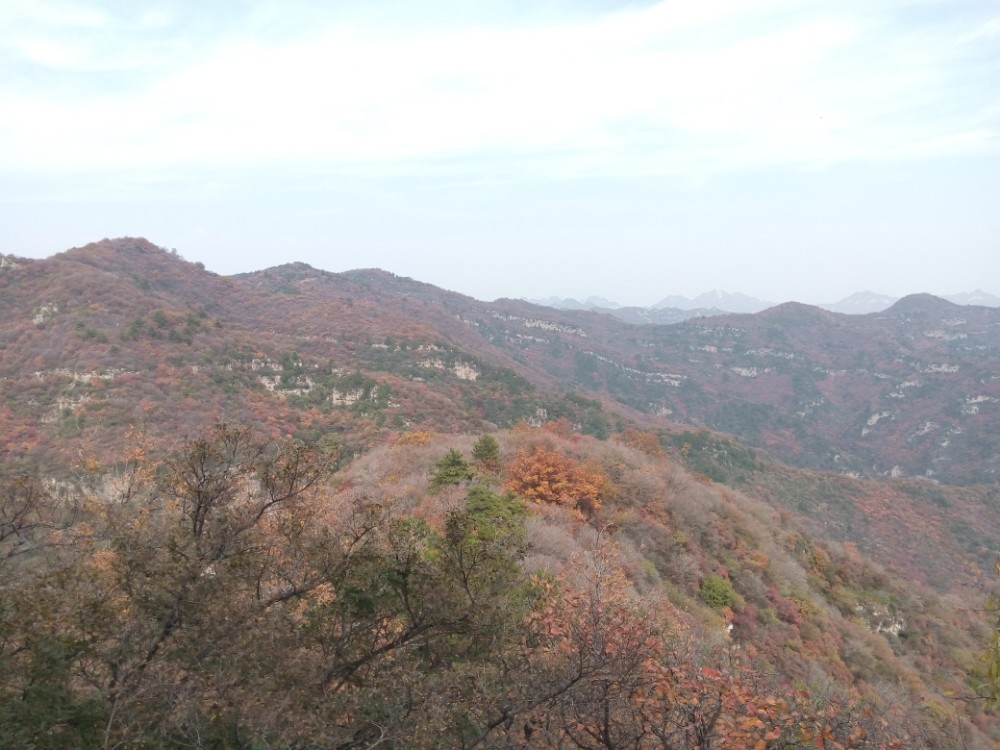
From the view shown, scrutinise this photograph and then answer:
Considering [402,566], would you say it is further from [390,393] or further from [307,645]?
[390,393]

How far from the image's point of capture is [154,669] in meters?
4.99

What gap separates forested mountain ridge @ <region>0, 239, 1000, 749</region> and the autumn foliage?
0.12 metres

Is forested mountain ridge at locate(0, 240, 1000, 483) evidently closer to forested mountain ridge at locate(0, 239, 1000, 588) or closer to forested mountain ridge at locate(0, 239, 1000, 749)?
forested mountain ridge at locate(0, 239, 1000, 588)

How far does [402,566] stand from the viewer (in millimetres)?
6293

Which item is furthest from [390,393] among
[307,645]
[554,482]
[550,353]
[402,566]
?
[550,353]

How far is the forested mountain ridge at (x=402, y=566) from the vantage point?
17.1 feet

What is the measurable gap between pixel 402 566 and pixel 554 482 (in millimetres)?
16343

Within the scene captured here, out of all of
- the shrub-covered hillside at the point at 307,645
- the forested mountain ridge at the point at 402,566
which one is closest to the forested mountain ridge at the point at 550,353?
the forested mountain ridge at the point at 402,566

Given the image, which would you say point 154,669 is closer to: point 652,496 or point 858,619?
point 652,496

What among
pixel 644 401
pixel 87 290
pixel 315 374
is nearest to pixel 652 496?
pixel 315 374

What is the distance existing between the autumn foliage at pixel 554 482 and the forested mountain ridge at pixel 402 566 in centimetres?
12

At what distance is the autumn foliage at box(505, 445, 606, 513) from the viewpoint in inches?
851

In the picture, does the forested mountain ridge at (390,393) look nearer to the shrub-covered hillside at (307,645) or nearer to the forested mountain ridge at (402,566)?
the forested mountain ridge at (402,566)

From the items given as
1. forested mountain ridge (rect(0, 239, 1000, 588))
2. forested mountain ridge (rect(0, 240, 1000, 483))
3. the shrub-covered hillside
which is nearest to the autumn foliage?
the shrub-covered hillside
